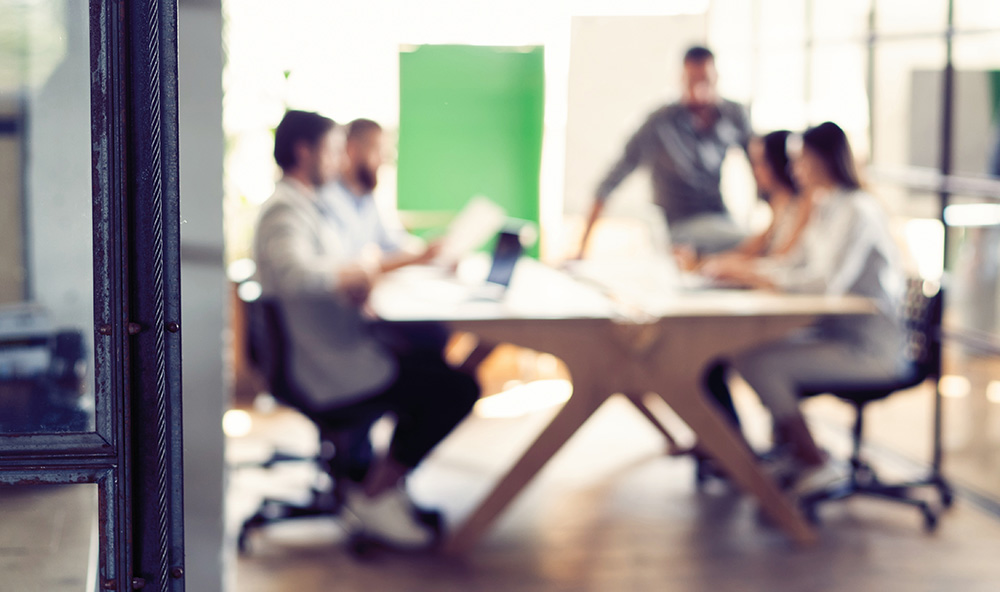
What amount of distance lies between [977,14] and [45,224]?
391 centimetres

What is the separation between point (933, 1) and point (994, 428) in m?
1.80

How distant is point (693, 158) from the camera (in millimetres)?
5848

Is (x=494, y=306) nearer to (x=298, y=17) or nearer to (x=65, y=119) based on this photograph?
(x=65, y=119)

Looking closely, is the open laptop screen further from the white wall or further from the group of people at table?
the white wall

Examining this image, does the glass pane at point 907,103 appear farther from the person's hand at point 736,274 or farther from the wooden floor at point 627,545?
the wooden floor at point 627,545

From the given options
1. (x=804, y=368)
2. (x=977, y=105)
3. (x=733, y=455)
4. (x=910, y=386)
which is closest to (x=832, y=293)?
(x=804, y=368)

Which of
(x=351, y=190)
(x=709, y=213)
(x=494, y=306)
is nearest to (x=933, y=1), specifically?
(x=709, y=213)

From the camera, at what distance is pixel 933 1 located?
4.75m

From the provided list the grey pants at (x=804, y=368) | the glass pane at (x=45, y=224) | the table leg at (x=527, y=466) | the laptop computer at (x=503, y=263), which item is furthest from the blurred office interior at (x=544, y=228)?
the laptop computer at (x=503, y=263)

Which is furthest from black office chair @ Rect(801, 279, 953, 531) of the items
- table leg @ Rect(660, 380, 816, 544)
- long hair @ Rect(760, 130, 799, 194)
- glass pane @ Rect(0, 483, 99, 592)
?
glass pane @ Rect(0, 483, 99, 592)

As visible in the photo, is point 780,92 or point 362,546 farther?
point 780,92

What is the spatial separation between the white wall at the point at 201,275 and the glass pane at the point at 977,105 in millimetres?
3480

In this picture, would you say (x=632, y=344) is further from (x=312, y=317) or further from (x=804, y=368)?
(x=312, y=317)

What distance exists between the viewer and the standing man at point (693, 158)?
19.1 ft
